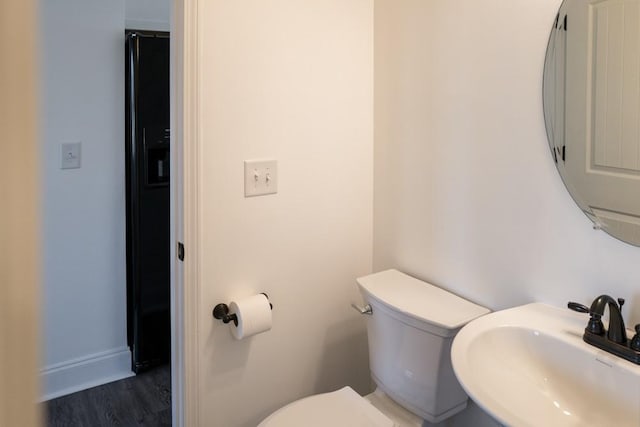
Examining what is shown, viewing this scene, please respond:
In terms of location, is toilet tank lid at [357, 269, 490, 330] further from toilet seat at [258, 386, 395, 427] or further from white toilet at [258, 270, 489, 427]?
toilet seat at [258, 386, 395, 427]

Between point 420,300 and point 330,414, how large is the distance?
1.43 ft

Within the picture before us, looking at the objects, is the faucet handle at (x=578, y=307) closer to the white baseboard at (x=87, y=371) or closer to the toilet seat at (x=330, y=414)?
the toilet seat at (x=330, y=414)

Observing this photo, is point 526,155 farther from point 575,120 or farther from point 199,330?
point 199,330

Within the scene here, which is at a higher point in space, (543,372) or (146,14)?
(146,14)

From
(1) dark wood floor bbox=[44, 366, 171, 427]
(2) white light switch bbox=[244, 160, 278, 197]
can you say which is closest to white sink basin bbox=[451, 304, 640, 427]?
(2) white light switch bbox=[244, 160, 278, 197]

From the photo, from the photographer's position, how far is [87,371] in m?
2.50

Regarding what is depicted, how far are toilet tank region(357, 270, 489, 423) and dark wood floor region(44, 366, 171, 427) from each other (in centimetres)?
119

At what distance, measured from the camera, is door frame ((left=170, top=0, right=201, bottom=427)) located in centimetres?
147

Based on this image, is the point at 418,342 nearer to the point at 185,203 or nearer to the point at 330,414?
the point at 330,414

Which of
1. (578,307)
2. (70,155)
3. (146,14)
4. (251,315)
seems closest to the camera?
(578,307)

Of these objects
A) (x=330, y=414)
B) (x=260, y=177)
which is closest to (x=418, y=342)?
(x=330, y=414)

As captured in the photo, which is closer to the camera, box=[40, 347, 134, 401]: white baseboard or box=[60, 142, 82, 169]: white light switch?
box=[60, 142, 82, 169]: white light switch

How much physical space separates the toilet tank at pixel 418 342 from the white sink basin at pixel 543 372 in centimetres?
18

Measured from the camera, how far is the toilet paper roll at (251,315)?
1.57 meters
